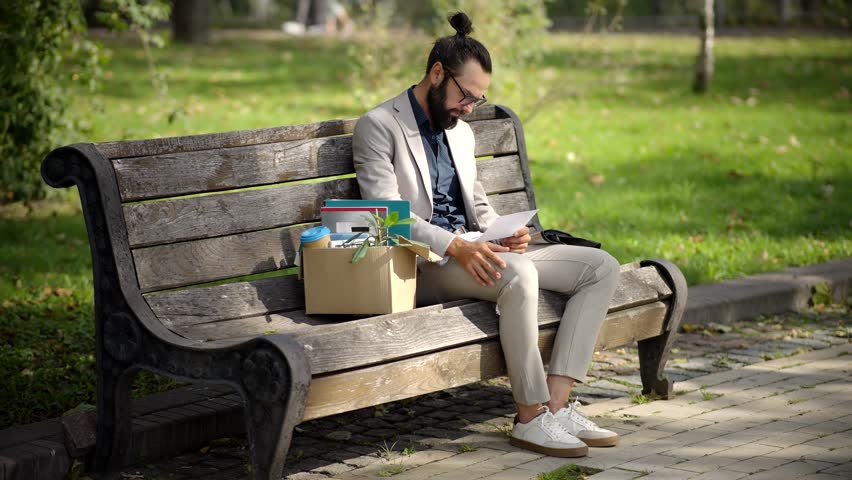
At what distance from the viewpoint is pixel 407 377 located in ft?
13.4

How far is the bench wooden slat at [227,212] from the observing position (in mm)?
4211

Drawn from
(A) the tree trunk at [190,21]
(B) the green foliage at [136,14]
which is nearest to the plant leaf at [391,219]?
(B) the green foliage at [136,14]

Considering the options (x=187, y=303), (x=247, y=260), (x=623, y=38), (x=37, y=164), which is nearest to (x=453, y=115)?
(x=247, y=260)

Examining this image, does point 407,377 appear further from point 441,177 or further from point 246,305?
point 441,177

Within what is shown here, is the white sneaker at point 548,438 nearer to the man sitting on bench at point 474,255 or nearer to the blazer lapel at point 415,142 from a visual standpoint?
the man sitting on bench at point 474,255

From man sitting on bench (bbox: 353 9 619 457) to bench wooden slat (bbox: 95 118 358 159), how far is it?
0.66 feet

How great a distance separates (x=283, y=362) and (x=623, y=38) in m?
23.1

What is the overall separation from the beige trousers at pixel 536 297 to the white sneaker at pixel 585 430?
132 millimetres

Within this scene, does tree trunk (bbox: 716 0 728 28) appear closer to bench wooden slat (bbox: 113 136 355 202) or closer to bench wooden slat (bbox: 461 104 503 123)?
bench wooden slat (bbox: 461 104 503 123)

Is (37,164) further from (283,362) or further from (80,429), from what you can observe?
(283,362)

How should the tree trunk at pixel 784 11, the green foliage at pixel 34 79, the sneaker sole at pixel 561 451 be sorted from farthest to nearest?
1. the tree trunk at pixel 784 11
2. the green foliage at pixel 34 79
3. the sneaker sole at pixel 561 451

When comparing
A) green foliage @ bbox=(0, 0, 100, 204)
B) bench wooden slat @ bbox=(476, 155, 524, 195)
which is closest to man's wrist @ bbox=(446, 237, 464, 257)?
bench wooden slat @ bbox=(476, 155, 524, 195)

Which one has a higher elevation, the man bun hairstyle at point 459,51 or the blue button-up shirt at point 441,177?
the man bun hairstyle at point 459,51

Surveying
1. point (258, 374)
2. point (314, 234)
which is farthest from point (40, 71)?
point (258, 374)
